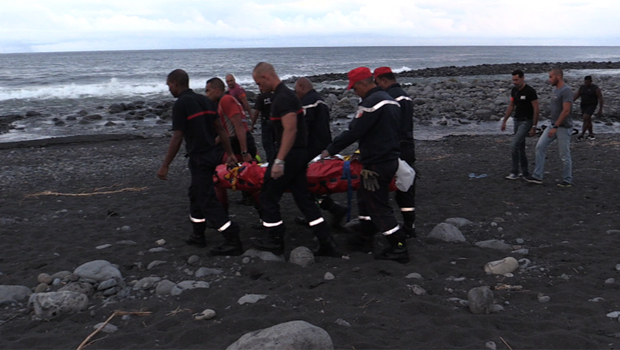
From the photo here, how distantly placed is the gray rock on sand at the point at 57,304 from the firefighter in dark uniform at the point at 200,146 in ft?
5.39

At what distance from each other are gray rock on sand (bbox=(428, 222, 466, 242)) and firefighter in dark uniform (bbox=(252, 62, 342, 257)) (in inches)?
55.6

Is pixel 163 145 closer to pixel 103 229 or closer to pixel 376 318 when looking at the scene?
pixel 103 229

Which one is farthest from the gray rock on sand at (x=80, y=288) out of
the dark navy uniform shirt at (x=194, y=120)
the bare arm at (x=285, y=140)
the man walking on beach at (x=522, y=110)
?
the man walking on beach at (x=522, y=110)

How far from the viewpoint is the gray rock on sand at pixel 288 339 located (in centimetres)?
342

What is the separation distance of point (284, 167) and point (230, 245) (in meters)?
1.22

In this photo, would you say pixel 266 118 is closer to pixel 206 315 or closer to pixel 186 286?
pixel 186 286

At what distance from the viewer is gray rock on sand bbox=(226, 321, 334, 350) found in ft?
11.2

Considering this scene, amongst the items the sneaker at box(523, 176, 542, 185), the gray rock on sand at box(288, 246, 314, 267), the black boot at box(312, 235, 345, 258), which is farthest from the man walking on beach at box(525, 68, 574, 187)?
the gray rock on sand at box(288, 246, 314, 267)

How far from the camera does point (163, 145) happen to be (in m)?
15.1

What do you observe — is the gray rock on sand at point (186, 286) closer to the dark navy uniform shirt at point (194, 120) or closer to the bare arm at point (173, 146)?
the bare arm at point (173, 146)

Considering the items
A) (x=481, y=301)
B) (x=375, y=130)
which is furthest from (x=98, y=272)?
→ (x=481, y=301)

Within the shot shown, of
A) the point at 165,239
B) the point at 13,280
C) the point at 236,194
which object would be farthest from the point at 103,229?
the point at 236,194

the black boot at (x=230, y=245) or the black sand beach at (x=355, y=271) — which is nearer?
the black sand beach at (x=355, y=271)

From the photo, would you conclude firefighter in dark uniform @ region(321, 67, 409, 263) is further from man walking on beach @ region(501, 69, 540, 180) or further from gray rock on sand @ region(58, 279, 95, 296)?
man walking on beach @ region(501, 69, 540, 180)
